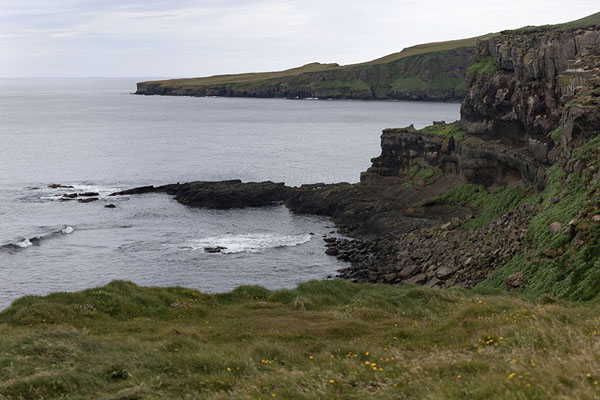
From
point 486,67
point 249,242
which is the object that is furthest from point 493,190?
point 249,242

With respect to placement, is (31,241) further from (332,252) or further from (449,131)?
(449,131)

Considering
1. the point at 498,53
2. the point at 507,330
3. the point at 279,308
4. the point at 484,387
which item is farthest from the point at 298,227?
the point at 484,387

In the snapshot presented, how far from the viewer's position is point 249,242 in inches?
2532

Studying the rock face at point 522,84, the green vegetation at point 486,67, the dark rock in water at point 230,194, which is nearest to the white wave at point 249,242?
the dark rock in water at point 230,194

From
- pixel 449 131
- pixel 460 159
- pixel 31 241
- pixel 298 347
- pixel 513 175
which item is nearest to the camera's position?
pixel 298 347

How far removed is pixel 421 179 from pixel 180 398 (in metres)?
64.5

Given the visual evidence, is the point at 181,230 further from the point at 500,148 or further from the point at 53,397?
the point at 53,397

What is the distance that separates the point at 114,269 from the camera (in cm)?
5384

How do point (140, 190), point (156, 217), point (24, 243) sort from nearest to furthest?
point (24, 243), point (156, 217), point (140, 190)

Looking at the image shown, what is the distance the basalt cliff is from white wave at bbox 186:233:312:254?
4.68 m

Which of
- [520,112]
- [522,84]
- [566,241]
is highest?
[522,84]

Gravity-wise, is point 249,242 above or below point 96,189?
below

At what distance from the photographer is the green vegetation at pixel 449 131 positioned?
72.2 meters

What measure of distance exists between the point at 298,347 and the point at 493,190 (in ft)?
158
